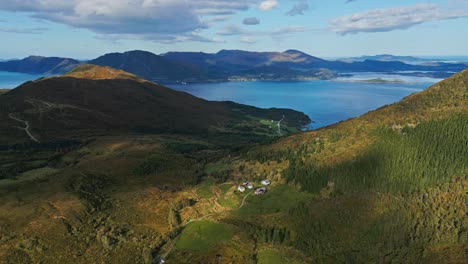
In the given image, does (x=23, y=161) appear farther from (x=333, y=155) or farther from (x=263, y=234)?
(x=333, y=155)

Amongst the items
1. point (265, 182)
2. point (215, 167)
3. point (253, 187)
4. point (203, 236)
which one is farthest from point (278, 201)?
point (215, 167)

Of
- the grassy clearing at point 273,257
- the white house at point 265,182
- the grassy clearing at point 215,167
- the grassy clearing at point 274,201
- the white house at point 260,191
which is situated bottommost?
the grassy clearing at point 273,257

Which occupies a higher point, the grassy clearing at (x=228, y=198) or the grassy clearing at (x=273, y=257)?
the grassy clearing at (x=228, y=198)

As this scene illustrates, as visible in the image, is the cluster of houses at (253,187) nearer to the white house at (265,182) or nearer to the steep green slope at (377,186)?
the white house at (265,182)

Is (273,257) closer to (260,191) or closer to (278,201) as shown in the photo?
(278,201)

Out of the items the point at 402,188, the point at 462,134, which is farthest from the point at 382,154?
the point at 462,134

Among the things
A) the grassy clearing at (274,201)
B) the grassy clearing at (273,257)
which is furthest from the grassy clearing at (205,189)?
the grassy clearing at (273,257)

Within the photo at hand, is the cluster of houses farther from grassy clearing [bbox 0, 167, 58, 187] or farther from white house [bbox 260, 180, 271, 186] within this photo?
grassy clearing [bbox 0, 167, 58, 187]

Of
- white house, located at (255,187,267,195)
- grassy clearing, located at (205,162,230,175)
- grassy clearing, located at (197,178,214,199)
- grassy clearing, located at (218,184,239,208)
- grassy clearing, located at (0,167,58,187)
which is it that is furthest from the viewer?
grassy clearing, located at (205,162,230,175)

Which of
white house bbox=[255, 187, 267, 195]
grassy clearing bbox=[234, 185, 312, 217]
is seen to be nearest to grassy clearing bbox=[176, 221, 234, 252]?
grassy clearing bbox=[234, 185, 312, 217]
